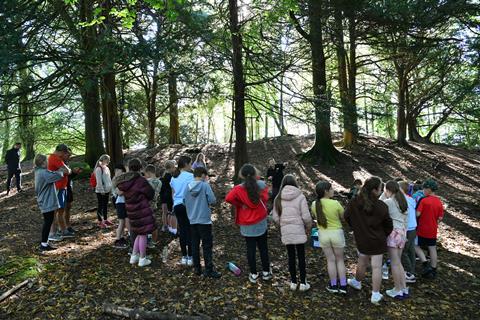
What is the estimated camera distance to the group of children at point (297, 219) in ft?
17.0

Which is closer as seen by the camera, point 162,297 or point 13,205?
point 162,297

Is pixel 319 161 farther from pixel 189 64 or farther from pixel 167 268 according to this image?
pixel 167 268

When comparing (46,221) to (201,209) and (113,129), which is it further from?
(113,129)

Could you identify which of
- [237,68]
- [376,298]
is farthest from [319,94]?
[376,298]

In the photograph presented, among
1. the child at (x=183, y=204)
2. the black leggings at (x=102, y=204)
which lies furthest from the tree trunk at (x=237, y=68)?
the black leggings at (x=102, y=204)

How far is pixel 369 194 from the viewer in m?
5.05

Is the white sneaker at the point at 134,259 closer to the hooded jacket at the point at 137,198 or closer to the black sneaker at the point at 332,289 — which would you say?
the hooded jacket at the point at 137,198

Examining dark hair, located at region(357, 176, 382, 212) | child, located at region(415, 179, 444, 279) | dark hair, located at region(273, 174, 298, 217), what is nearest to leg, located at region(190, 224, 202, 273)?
dark hair, located at region(273, 174, 298, 217)

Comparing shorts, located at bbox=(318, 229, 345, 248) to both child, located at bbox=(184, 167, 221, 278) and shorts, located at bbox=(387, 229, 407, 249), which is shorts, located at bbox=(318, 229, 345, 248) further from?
child, located at bbox=(184, 167, 221, 278)

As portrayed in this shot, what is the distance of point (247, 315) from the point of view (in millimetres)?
4793

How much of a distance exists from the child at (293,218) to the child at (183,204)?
66.7 inches

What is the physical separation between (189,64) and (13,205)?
24.5 ft

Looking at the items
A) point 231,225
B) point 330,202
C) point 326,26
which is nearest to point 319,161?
point 326,26

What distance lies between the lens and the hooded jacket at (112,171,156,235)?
591cm
